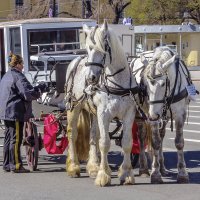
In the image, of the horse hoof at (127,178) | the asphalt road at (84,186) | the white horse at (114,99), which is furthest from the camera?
the horse hoof at (127,178)

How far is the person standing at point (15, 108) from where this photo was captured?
1081cm

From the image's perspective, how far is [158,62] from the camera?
30.7ft

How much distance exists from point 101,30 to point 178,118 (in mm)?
1791

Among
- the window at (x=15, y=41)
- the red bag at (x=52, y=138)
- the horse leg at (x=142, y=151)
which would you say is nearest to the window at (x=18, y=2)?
the window at (x=15, y=41)

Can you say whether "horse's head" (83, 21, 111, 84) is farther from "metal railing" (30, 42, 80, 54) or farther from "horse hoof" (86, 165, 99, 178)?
"metal railing" (30, 42, 80, 54)

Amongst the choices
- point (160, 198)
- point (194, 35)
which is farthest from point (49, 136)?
point (194, 35)

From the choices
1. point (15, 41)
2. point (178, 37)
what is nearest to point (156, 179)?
point (15, 41)

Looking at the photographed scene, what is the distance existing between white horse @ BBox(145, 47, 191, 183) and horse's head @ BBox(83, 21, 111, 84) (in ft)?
2.35

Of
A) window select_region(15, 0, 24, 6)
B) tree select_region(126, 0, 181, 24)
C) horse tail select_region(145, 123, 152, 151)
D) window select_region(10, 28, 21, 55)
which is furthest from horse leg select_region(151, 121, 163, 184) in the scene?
window select_region(15, 0, 24, 6)

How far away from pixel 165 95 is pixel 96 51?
1199mm

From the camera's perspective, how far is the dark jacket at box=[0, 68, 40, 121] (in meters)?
10.8

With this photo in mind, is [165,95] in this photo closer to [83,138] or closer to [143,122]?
[143,122]

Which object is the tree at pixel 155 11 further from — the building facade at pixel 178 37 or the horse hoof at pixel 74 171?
the horse hoof at pixel 74 171

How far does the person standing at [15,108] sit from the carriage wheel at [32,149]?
0.55ft
